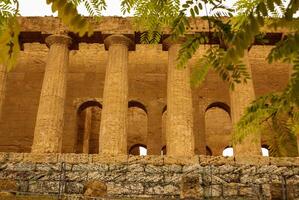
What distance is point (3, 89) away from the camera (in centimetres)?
2241

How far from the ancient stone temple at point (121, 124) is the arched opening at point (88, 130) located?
0.08 m

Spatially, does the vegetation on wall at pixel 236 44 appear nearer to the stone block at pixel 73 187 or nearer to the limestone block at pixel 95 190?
the limestone block at pixel 95 190

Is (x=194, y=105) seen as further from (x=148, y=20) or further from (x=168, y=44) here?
(x=148, y=20)

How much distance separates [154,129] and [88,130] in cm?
586

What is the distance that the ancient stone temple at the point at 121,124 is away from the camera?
54.4 ft

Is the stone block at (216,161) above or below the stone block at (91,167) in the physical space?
above

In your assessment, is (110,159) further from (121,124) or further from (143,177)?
(121,124)

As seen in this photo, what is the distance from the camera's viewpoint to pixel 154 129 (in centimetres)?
2678

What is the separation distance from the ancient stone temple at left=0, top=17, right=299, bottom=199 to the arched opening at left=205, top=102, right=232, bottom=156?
0.07 meters

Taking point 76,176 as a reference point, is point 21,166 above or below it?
above

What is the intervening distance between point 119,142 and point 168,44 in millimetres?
6164

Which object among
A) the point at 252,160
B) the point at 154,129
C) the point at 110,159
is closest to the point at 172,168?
the point at 110,159

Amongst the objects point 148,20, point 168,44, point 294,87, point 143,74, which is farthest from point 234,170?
point 294,87

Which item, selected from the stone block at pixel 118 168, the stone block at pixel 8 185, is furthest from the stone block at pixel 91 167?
the stone block at pixel 8 185
